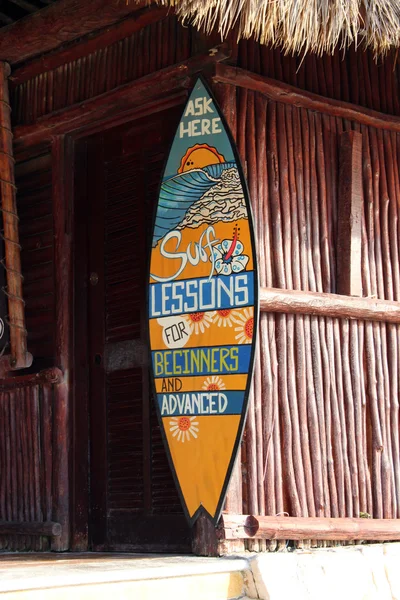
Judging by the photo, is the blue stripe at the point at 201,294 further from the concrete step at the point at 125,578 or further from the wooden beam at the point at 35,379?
the concrete step at the point at 125,578

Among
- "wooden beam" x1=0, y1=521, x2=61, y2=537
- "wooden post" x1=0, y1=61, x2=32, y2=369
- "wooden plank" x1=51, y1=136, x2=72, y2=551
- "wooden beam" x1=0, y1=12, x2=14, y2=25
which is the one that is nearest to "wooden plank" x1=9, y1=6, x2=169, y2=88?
"wooden post" x1=0, y1=61, x2=32, y2=369

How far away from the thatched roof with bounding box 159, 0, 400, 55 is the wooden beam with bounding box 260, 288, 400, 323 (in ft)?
4.26

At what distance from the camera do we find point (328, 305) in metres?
6.10

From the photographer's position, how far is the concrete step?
452cm

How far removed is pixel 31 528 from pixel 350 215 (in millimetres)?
2648

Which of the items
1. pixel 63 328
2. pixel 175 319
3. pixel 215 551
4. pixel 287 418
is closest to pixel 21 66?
pixel 63 328

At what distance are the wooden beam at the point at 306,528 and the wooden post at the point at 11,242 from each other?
1.87 metres

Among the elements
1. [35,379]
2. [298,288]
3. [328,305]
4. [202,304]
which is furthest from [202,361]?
[35,379]

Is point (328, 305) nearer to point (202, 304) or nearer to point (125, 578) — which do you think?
point (202, 304)

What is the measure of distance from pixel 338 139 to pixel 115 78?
1370 mm

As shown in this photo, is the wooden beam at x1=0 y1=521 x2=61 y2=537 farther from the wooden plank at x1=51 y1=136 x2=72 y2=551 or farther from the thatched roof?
the thatched roof

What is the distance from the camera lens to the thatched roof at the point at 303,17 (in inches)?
212

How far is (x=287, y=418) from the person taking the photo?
5852 millimetres

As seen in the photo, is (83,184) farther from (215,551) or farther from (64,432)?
(215,551)
